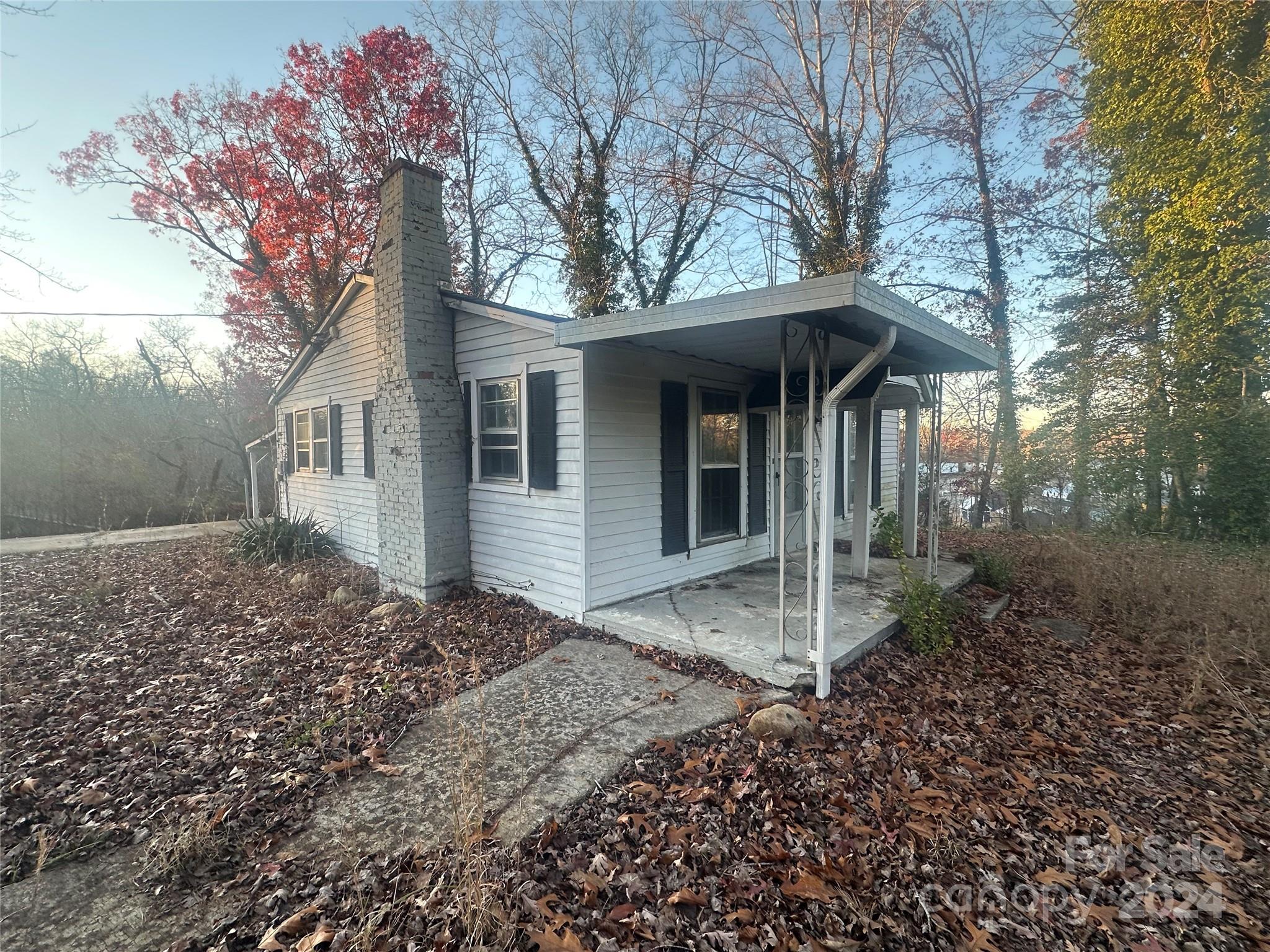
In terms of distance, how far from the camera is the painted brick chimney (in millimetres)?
6129

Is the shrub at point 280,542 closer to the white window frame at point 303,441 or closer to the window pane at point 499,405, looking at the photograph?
the white window frame at point 303,441

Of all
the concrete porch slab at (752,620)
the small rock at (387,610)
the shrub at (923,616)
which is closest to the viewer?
the concrete porch slab at (752,620)

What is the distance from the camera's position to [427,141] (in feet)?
48.2

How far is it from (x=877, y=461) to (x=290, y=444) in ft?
37.0

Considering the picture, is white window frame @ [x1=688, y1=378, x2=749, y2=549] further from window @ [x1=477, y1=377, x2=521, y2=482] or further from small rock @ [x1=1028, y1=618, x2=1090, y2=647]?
small rock @ [x1=1028, y1=618, x2=1090, y2=647]

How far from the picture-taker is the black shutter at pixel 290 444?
10.7 metres

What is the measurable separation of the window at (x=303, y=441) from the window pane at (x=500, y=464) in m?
5.63

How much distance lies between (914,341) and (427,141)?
593 inches

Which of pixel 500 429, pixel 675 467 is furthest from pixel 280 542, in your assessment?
pixel 675 467

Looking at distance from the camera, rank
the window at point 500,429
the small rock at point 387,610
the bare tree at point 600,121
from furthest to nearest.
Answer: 1. the bare tree at point 600,121
2. the window at point 500,429
3. the small rock at point 387,610

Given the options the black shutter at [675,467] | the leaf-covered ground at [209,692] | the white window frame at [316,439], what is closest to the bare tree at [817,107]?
the black shutter at [675,467]

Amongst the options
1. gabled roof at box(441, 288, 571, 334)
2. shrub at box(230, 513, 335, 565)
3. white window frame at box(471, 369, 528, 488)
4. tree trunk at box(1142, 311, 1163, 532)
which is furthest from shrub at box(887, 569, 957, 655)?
shrub at box(230, 513, 335, 565)

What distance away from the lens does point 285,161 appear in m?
13.7

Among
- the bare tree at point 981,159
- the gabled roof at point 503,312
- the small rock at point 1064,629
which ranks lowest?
the small rock at point 1064,629
